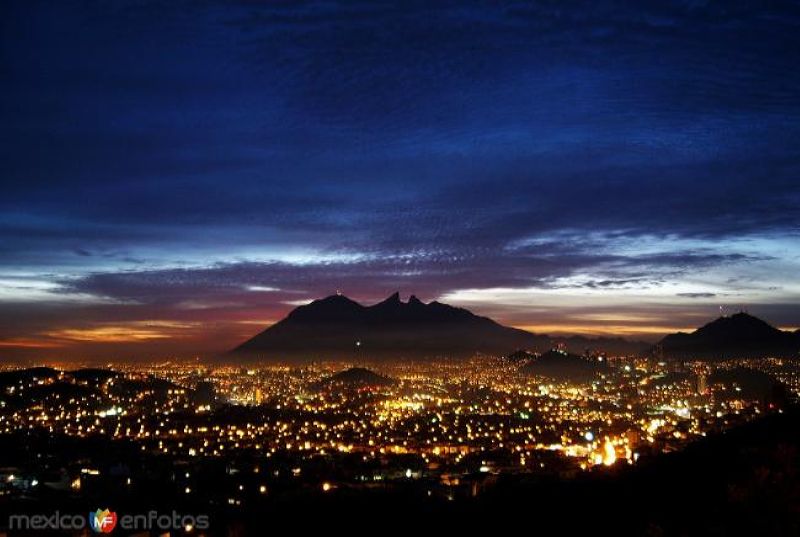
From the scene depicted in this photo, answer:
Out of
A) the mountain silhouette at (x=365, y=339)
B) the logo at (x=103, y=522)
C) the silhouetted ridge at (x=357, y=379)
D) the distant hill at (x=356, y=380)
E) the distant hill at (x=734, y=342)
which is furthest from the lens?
the mountain silhouette at (x=365, y=339)

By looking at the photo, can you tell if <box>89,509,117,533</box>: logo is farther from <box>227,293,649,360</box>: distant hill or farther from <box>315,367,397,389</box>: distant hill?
<box>227,293,649,360</box>: distant hill

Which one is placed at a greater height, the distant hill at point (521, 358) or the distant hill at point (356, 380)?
the distant hill at point (521, 358)

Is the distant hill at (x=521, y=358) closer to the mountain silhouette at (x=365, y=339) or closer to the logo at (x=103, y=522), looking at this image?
the mountain silhouette at (x=365, y=339)

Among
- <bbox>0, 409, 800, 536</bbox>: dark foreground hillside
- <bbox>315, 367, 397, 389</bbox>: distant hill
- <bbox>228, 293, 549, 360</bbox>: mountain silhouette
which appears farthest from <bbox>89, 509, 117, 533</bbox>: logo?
<bbox>228, 293, 549, 360</bbox>: mountain silhouette

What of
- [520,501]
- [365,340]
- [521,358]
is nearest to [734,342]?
[521,358]

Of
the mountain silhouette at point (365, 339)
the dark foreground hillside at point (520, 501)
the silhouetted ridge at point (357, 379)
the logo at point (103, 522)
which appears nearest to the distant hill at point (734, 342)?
the mountain silhouette at point (365, 339)

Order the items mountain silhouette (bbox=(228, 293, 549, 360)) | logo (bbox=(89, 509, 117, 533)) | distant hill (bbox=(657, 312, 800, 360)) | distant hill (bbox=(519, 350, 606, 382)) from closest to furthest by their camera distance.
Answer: logo (bbox=(89, 509, 117, 533)), distant hill (bbox=(519, 350, 606, 382)), distant hill (bbox=(657, 312, 800, 360)), mountain silhouette (bbox=(228, 293, 549, 360))
